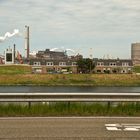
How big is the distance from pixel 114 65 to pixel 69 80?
47.8m

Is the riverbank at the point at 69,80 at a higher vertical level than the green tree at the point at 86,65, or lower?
lower

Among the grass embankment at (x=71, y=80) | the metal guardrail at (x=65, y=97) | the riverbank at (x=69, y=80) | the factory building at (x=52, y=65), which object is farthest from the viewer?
the factory building at (x=52, y=65)

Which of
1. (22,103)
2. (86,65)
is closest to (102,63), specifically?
(86,65)

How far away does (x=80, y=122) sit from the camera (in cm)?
1134

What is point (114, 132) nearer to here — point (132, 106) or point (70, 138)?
point (70, 138)

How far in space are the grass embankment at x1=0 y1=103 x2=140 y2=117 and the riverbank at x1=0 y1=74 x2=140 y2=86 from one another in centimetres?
8227

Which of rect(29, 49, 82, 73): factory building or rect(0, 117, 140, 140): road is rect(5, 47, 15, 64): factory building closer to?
rect(29, 49, 82, 73): factory building

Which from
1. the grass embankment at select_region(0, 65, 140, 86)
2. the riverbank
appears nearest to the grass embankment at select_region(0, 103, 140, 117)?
the riverbank

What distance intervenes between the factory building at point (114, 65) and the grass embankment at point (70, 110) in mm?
126343

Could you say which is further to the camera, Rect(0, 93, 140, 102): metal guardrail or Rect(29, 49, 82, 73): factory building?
Rect(29, 49, 82, 73): factory building

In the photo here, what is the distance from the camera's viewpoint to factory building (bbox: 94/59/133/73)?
142m

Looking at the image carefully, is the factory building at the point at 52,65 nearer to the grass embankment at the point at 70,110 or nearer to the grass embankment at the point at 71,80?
the grass embankment at the point at 71,80

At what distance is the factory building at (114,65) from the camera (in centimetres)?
14238

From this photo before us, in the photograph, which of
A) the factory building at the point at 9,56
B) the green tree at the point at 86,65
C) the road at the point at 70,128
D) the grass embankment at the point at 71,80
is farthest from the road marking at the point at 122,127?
the factory building at the point at 9,56
